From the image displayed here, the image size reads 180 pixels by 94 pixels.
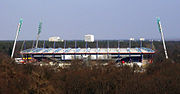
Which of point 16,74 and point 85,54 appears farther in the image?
point 85,54

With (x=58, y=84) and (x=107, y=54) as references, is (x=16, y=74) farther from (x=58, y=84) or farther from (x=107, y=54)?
(x=107, y=54)

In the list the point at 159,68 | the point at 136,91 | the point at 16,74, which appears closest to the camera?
the point at 136,91

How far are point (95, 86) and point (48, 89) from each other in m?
3.53

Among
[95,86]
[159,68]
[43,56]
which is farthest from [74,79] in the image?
[43,56]

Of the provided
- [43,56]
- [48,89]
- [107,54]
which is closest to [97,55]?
[107,54]

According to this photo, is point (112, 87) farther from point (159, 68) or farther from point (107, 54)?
point (107, 54)

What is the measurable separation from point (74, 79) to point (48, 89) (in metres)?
3.71

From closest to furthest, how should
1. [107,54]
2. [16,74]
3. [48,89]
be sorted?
[48,89], [16,74], [107,54]

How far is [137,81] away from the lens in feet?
45.1

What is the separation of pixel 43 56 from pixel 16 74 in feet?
58.6

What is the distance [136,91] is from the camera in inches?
485

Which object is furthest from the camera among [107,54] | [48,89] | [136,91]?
[107,54]

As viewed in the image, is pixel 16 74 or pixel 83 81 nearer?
pixel 83 81

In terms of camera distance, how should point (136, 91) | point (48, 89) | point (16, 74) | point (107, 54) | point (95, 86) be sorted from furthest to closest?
point (107, 54), point (16, 74), point (95, 86), point (136, 91), point (48, 89)
